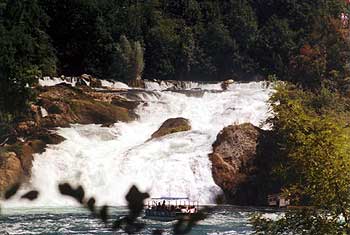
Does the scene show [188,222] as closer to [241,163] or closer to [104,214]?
[104,214]

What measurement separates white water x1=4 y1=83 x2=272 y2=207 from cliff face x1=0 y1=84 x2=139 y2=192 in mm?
229

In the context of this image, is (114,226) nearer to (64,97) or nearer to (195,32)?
(64,97)

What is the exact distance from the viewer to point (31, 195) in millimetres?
1079

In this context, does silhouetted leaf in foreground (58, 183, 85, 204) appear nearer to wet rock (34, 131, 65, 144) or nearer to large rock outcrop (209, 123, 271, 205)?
large rock outcrop (209, 123, 271, 205)

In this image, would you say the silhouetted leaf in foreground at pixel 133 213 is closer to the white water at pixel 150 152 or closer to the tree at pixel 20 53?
the white water at pixel 150 152

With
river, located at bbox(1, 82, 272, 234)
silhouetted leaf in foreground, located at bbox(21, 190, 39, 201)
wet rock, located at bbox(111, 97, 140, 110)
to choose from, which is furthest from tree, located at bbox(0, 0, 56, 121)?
silhouetted leaf in foreground, located at bbox(21, 190, 39, 201)

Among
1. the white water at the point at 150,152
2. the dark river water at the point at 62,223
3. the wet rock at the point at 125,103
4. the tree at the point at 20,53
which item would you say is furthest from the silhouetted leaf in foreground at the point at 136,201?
the wet rock at the point at 125,103

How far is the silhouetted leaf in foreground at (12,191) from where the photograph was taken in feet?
3.44

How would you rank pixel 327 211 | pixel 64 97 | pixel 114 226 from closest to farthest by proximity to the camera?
pixel 114 226, pixel 327 211, pixel 64 97

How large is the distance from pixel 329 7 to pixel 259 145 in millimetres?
12461

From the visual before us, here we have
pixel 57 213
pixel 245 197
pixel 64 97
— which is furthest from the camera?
pixel 64 97

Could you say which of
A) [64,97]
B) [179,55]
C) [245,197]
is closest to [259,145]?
[245,197]

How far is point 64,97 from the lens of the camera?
1878 centimetres

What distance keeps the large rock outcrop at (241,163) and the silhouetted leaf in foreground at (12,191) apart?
14.9 m
